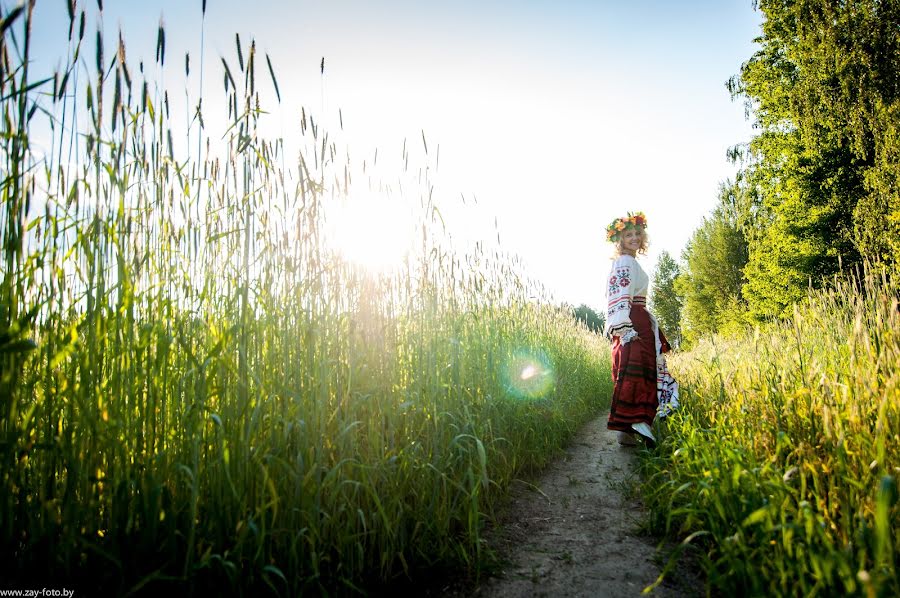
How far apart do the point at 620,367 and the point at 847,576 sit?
2802mm

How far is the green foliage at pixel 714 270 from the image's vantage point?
21.8 metres

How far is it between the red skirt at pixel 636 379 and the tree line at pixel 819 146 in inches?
191

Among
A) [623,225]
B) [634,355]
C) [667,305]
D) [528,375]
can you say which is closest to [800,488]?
[634,355]

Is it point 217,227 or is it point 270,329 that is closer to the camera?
point 270,329

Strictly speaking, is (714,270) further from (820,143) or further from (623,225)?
(623,225)

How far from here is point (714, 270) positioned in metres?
22.6

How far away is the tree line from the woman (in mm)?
4718

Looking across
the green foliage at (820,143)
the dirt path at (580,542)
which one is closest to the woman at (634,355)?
the dirt path at (580,542)

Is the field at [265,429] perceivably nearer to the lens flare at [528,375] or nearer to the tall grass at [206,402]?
the tall grass at [206,402]

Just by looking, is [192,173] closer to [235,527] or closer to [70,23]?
[70,23]

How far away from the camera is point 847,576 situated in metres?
1.07

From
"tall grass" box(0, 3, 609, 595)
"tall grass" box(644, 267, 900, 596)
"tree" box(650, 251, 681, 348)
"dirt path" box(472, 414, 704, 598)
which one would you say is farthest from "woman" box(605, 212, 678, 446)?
"tree" box(650, 251, 681, 348)

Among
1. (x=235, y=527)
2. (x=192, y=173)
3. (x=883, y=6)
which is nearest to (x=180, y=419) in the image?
(x=235, y=527)

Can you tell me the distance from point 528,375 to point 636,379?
0.91 m
